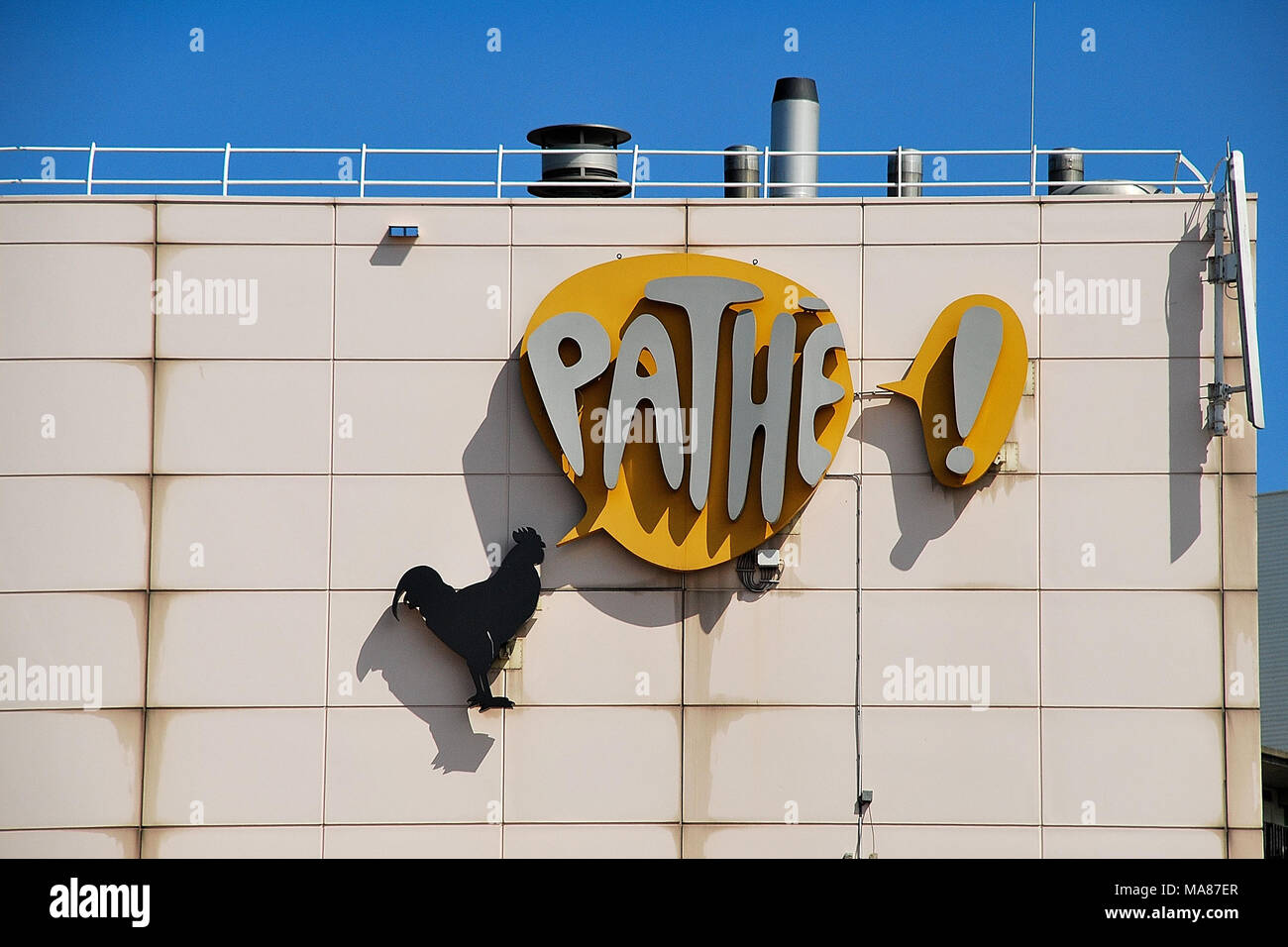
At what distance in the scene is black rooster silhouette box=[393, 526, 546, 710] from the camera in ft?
64.2

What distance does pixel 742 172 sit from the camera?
2314 centimetres

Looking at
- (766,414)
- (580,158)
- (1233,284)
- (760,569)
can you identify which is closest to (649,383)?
(766,414)

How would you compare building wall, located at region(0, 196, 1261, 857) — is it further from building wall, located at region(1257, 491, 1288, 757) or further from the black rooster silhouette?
building wall, located at region(1257, 491, 1288, 757)

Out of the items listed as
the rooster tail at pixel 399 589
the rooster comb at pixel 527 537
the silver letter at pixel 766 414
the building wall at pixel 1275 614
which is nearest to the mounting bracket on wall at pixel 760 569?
the silver letter at pixel 766 414

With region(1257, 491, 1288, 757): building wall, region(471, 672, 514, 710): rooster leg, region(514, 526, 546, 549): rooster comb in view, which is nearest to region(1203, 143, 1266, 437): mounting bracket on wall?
region(514, 526, 546, 549): rooster comb

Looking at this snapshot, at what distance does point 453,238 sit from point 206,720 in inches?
311

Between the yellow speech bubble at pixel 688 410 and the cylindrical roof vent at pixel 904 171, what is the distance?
2976mm

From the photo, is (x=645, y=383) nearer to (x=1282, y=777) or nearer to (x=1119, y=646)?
(x=1119, y=646)

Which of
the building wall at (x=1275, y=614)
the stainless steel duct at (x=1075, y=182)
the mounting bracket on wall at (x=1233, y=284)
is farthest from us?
the building wall at (x=1275, y=614)

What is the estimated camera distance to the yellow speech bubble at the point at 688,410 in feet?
64.6

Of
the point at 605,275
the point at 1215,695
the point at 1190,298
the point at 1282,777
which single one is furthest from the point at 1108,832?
the point at 1282,777

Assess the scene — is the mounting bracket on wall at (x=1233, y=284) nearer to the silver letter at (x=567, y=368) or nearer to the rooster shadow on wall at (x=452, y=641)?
the silver letter at (x=567, y=368)

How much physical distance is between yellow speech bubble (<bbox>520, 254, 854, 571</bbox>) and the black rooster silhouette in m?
1.00

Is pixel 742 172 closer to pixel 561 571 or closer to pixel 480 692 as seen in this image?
pixel 561 571
